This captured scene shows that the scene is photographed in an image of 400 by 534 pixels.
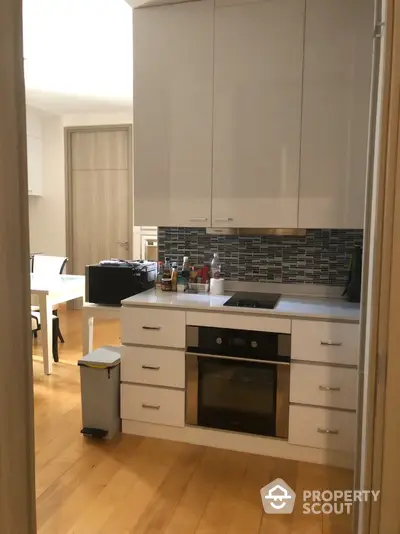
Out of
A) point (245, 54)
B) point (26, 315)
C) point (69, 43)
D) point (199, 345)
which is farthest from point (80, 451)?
point (69, 43)

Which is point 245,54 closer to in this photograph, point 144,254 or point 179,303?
point 179,303

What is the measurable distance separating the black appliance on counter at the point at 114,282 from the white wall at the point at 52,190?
3.02 metres

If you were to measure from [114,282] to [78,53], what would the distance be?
1.94 m

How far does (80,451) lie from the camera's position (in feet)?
8.27

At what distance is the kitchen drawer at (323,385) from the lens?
7.61 feet

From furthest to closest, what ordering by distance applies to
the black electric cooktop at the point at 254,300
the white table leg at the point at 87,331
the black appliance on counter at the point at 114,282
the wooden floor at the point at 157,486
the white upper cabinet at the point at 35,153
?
1. the white upper cabinet at the point at 35,153
2. the white table leg at the point at 87,331
3. the black appliance on counter at the point at 114,282
4. the black electric cooktop at the point at 254,300
5. the wooden floor at the point at 157,486

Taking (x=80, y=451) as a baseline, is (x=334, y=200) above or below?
above

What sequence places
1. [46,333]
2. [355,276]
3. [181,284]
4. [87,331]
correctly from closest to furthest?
[355,276] < [181,284] < [87,331] < [46,333]

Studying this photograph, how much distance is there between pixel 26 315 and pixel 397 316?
842 mm

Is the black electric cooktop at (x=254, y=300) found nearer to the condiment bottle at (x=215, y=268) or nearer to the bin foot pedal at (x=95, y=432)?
the condiment bottle at (x=215, y=268)

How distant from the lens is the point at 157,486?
7.22ft

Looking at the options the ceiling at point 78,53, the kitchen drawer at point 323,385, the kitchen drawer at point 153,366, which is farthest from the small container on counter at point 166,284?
the ceiling at point 78,53

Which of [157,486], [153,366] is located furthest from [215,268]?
[157,486]

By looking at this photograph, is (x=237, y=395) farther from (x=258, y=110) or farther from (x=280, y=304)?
(x=258, y=110)
